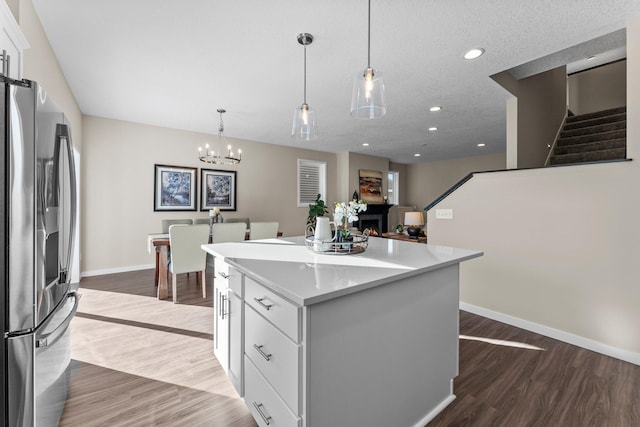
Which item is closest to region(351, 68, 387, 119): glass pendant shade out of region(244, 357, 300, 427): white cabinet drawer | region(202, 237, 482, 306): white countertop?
region(202, 237, 482, 306): white countertop

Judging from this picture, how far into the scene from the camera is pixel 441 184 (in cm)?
871

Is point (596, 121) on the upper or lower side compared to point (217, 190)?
upper

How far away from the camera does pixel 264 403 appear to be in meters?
1.29

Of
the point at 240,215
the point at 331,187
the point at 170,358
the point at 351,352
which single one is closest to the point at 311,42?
the point at 351,352

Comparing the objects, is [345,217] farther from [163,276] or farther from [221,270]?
[163,276]

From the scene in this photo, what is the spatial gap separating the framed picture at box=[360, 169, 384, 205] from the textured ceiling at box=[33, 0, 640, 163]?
126 inches

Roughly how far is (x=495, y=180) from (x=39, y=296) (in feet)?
11.2

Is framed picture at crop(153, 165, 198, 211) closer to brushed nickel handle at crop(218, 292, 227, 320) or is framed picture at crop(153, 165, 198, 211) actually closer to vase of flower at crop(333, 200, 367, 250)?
brushed nickel handle at crop(218, 292, 227, 320)

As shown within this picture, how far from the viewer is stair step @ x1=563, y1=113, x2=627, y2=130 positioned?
4.29 meters

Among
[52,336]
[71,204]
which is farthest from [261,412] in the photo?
[71,204]

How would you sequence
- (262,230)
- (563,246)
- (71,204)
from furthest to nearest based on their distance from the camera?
(262,230)
(563,246)
(71,204)

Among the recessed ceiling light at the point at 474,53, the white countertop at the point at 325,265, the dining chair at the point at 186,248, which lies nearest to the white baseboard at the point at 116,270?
the dining chair at the point at 186,248

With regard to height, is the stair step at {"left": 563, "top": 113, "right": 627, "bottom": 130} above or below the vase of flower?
above

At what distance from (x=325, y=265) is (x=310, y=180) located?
582 cm
